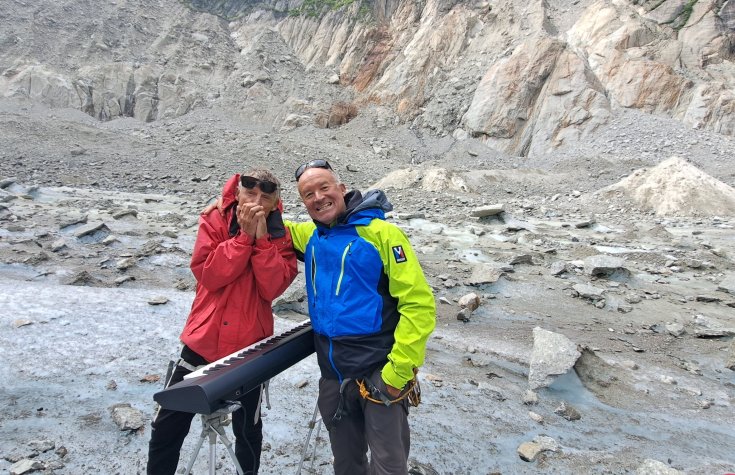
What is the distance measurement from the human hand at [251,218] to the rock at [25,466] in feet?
7.37

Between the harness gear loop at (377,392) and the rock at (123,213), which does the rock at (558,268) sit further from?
the rock at (123,213)

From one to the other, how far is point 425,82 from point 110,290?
108 feet

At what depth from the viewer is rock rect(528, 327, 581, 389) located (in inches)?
189

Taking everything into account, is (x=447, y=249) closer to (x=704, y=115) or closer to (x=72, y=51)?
(x=704, y=115)

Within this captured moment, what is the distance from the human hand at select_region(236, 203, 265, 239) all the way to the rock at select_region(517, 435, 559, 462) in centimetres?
293

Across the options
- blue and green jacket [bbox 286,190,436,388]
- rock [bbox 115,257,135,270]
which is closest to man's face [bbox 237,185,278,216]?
blue and green jacket [bbox 286,190,436,388]

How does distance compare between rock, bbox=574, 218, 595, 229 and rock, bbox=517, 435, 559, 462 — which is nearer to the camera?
rock, bbox=517, 435, 559, 462

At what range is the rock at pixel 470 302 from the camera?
697 cm

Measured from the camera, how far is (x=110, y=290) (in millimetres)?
6109

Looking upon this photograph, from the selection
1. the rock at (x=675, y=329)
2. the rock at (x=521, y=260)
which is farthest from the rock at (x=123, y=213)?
the rock at (x=675, y=329)

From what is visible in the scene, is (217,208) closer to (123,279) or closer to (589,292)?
(123,279)

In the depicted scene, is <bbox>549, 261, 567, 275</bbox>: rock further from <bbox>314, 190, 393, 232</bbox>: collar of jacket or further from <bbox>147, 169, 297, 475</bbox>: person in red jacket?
<bbox>147, 169, 297, 475</bbox>: person in red jacket

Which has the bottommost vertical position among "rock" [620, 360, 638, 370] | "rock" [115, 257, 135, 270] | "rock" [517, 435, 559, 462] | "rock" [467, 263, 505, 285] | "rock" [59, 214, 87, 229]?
"rock" [59, 214, 87, 229]

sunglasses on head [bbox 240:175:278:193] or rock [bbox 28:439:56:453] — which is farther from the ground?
sunglasses on head [bbox 240:175:278:193]
